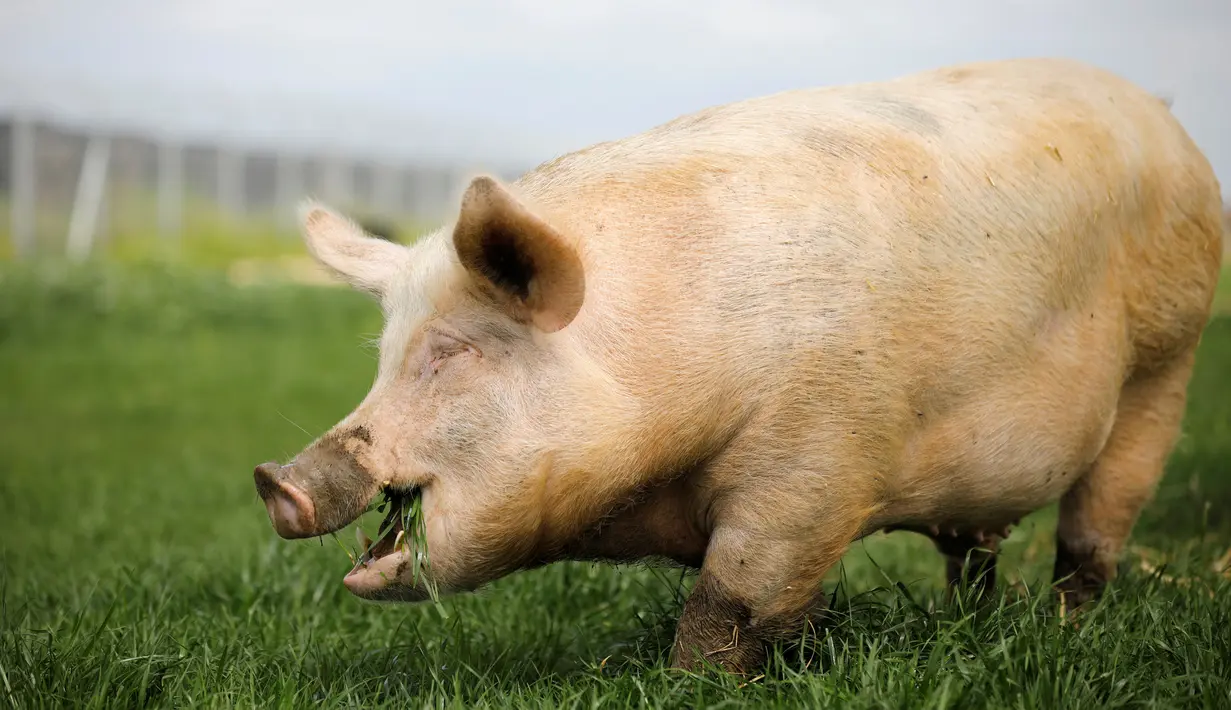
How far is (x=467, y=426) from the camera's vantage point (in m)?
3.01

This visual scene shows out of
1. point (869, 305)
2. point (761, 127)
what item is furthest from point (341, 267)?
point (869, 305)

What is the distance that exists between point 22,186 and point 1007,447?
707 inches

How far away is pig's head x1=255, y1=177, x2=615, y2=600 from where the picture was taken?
9.63 feet

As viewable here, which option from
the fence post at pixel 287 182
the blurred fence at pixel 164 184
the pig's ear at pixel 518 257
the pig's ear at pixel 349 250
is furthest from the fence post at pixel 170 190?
the pig's ear at pixel 518 257

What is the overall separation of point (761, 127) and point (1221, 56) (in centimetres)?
284

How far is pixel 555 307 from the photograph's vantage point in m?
2.95

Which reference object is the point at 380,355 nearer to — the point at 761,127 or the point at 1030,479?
the point at 761,127

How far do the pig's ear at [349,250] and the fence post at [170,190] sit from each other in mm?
18937

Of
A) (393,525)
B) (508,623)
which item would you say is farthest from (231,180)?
(393,525)

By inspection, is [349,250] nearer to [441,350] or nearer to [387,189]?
[441,350]

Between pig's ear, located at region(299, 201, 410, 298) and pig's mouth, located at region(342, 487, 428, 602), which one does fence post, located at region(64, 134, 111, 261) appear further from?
pig's mouth, located at region(342, 487, 428, 602)

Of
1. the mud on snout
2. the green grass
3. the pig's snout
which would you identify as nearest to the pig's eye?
the mud on snout

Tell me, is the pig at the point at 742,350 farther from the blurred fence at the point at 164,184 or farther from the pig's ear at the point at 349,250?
the blurred fence at the point at 164,184

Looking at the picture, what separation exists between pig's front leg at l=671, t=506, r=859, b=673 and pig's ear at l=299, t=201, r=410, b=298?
119cm
